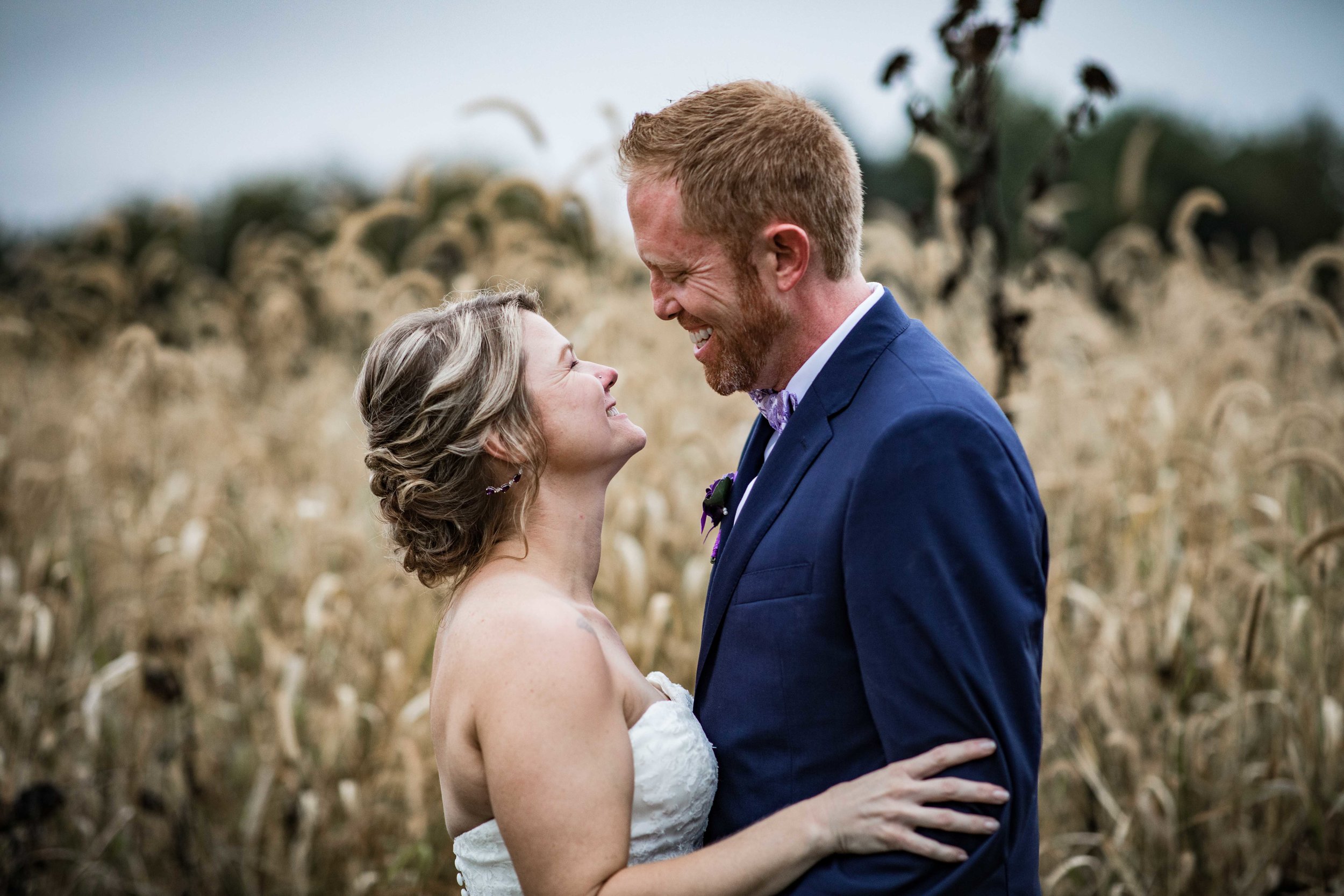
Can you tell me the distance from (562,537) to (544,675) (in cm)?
49

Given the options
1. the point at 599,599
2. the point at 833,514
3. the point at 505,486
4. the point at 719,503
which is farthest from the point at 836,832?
the point at 599,599

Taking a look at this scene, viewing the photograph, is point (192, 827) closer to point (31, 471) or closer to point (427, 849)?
point (427, 849)

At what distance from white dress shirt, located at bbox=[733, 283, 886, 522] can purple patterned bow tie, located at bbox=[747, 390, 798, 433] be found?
26mm

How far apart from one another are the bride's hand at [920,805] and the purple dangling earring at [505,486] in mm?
1095

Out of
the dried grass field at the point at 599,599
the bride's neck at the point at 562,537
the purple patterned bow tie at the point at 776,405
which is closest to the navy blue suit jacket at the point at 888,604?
the purple patterned bow tie at the point at 776,405

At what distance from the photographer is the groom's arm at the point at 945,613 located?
1.80 m

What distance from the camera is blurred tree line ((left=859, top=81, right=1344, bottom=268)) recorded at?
93.9ft

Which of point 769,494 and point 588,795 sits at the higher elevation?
point 769,494

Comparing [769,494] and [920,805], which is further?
[769,494]

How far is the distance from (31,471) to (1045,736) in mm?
5261

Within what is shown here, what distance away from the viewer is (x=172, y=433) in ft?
22.7

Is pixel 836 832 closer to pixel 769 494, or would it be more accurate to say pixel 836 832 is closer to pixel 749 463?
pixel 769 494

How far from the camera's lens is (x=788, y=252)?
219 centimetres

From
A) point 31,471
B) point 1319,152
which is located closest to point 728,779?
point 31,471
